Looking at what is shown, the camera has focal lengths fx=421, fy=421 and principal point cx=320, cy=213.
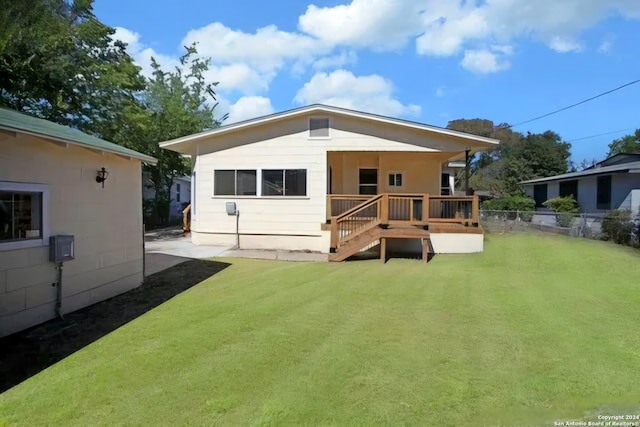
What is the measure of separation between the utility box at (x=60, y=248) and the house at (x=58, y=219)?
29 millimetres

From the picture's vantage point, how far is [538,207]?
28375 millimetres

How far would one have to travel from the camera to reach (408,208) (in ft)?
42.1

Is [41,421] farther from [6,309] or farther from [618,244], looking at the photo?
[618,244]

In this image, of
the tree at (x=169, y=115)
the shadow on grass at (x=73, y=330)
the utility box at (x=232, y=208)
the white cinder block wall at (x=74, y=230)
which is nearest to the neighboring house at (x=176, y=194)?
the tree at (x=169, y=115)

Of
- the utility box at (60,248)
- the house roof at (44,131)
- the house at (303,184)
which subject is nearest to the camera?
the house roof at (44,131)

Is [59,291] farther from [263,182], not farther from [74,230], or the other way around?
[263,182]

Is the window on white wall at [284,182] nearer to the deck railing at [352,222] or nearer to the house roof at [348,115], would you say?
Answer: the house roof at [348,115]

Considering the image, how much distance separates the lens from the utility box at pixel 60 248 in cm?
595

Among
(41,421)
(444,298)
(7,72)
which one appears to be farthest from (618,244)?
(7,72)

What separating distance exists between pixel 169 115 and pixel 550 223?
19384mm

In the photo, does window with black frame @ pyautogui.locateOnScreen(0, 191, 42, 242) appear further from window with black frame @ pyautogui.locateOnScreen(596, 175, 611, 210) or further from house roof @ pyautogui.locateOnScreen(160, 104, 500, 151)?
window with black frame @ pyautogui.locateOnScreen(596, 175, 611, 210)

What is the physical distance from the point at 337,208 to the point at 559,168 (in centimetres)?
3221

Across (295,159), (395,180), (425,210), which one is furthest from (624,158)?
(295,159)

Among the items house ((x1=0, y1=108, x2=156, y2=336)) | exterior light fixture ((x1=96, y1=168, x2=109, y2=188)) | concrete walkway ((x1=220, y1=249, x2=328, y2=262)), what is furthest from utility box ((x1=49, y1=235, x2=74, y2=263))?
concrete walkway ((x1=220, y1=249, x2=328, y2=262))
